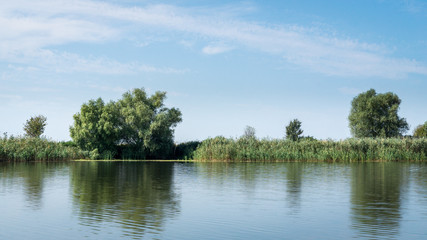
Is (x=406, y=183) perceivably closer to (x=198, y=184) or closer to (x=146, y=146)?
(x=198, y=184)

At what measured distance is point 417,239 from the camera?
381 inches

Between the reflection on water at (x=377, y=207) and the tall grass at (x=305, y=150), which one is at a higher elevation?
the tall grass at (x=305, y=150)

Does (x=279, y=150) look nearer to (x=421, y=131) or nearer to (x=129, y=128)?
(x=129, y=128)

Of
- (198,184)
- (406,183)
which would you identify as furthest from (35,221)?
(406,183)

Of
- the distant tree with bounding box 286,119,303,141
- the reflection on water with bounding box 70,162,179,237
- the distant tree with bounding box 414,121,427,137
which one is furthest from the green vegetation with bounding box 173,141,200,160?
the distant tree with bounding box 414,121,427,137

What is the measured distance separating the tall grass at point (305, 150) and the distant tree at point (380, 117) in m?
39.2

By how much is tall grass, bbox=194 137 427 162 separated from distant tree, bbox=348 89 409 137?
39.2 meters

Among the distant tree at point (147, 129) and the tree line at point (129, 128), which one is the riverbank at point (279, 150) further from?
the distant tree at point (147, 129)

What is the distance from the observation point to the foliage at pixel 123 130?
5756cm

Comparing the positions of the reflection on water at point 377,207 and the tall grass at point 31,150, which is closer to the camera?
the reflection on water at point 377,207

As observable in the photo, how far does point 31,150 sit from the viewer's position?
1919 inches

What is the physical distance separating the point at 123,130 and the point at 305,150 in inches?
999

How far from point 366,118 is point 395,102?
24.8 ft

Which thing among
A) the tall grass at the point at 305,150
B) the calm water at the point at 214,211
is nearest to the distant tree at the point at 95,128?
the tall grass at the point at 305,150
